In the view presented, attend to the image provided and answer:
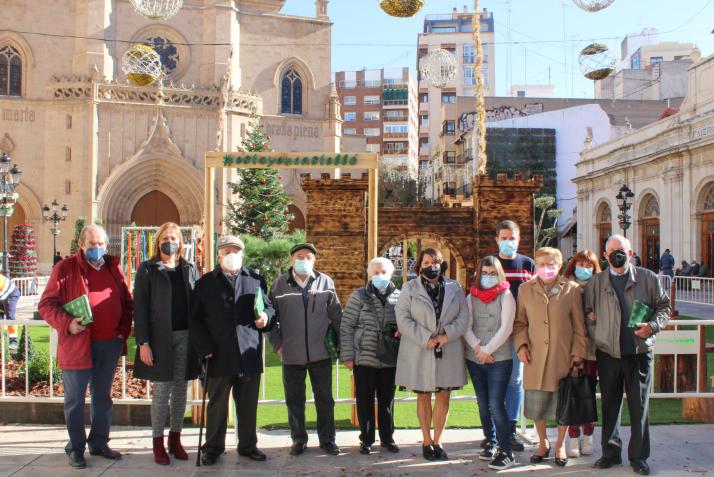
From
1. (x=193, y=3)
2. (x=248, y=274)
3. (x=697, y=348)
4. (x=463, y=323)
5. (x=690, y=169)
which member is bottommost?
(x=697, y=348)

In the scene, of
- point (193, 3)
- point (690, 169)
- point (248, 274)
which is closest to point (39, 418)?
point (248, 274)

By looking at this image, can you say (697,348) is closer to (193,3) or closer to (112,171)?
(112,171)

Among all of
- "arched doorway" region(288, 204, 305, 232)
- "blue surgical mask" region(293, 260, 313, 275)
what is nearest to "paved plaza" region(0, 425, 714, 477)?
"blue surgical mask" region(293, 260, 313, 275)

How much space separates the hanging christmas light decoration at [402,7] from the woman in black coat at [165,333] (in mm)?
5865

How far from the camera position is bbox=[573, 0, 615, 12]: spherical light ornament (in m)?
10.3

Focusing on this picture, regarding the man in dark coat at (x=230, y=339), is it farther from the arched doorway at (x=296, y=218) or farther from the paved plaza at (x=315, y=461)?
the arched doorway at (x=296, y=218)

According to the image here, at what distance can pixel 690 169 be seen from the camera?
2394 centimetres

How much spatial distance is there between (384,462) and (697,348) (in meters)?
3.68

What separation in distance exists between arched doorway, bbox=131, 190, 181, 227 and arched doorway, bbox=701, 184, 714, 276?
23314mm

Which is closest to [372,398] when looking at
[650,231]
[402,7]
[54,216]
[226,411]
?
[226,411]

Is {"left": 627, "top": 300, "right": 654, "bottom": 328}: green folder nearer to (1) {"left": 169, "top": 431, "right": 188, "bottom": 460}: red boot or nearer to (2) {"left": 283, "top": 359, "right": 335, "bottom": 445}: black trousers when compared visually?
(2) {"left": 283, "top": 359, "right": 335, "bottom": 445}: black trousers

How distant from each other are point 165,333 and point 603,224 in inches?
1213

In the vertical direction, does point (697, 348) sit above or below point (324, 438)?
above

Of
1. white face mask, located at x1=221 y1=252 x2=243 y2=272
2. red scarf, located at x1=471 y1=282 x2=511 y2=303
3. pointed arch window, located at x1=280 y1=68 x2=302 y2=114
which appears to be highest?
pointed arch window, located at x1=280 y1=68 x2=302 y2=114
